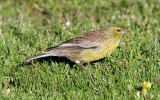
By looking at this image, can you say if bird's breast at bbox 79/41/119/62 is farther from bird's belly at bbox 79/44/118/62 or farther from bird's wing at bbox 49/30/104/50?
bird's wing at bbox 49/30/104/50

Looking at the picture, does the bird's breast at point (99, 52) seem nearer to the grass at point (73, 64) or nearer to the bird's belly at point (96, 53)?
the bird's belly at point (96, 53)

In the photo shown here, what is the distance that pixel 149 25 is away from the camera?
8.38m

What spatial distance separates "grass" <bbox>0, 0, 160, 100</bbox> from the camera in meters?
5.50

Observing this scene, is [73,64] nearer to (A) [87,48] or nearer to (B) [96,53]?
(A) [87,48]

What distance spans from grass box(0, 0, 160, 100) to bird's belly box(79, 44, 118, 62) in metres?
0.16

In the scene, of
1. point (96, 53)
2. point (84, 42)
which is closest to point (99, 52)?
point (96, 53)

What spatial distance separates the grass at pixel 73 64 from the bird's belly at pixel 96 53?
16 centimetres

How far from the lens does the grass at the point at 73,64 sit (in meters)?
5.50

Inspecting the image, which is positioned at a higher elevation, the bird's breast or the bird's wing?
the bird's wing

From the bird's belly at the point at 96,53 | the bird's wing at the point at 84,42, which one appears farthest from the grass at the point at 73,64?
the bird's wing at the point at 84,42

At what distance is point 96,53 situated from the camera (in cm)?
672

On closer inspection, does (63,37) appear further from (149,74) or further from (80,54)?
(149,74)

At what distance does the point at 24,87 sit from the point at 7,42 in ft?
6.34

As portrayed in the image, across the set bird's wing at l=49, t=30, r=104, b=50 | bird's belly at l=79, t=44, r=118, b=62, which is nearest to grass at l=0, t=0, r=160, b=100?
bird's belly at l=79, t=44, r=118, b=62
